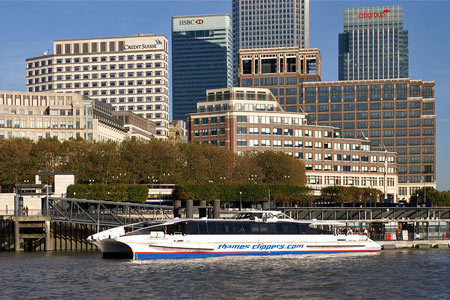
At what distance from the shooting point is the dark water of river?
63.4 meters

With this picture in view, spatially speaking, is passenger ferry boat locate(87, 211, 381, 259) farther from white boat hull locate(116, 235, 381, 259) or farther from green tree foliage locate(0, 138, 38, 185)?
green tree foliage locate(0, 138, 38, 185)

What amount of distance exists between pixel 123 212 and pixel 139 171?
121 feet

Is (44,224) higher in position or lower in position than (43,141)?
lower

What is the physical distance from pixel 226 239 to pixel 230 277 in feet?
54.8

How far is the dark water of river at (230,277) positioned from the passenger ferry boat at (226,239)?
1.67m

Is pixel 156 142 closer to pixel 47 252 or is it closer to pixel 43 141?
pixel 43 141

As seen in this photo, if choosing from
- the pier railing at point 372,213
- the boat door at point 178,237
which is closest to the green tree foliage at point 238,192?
the pier railing at point 372,213

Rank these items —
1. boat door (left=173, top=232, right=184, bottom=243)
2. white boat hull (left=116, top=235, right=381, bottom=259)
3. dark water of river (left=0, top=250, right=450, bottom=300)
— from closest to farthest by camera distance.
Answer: dark water of river (left=0, top=250, right=450, bottom=300) → white boat hull (left=116, top=235, right=381, bottom=259) → boat door (left=173, top=232, right=184, bottom=243)

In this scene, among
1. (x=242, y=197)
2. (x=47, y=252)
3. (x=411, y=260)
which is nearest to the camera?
(x=411, y=260)

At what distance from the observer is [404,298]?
6194 cm

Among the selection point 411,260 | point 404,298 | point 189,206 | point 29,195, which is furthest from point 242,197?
point 404,298

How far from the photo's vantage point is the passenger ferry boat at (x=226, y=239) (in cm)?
8638

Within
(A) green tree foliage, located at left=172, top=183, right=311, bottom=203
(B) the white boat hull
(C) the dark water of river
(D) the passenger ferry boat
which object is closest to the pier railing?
(A) green tree foliage, located at left=172, top=183, right=311, bottom=203

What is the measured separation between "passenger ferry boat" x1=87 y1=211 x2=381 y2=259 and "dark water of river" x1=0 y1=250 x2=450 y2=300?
1.67 m
